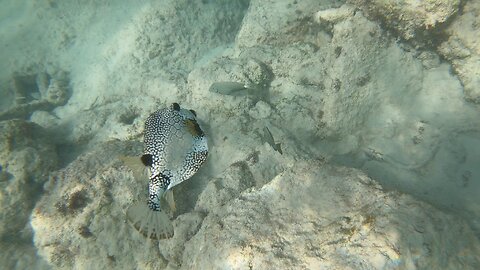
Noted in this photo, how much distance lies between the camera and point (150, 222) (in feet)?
8.30

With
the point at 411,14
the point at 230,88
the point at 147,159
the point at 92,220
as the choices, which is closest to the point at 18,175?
the point at 92,220

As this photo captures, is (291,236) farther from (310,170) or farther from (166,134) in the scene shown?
(166,134)

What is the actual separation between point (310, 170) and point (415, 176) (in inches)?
77.3

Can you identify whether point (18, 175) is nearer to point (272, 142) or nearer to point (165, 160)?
point (165, 160)

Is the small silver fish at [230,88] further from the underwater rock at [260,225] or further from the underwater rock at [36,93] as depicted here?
the underwater rock at [36,93]

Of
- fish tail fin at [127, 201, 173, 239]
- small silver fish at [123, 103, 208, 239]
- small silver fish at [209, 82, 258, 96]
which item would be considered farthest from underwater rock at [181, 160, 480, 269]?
small silver fish at [209, 82, 258, 96]

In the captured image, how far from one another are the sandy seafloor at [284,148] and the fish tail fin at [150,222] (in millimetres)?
237

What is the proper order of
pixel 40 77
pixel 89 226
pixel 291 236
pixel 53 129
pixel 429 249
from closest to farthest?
pixel 429 249 < pixel 291 236 < pixel 89 226 < pixel 53 129 < pixel 40 77

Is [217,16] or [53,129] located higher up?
[217,16]

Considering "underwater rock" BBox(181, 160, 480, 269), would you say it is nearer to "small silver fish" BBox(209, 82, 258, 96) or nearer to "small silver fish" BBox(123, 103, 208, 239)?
"small silver fish" BBox(123, 103, 208, 239)

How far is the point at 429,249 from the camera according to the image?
6.13ft

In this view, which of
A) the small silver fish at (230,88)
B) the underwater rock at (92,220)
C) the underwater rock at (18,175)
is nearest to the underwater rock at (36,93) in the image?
the underwater rock at (18,175)

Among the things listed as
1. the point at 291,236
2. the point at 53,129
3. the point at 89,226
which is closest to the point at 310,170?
the point at 291,236

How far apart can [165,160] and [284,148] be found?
1448 millimetres
